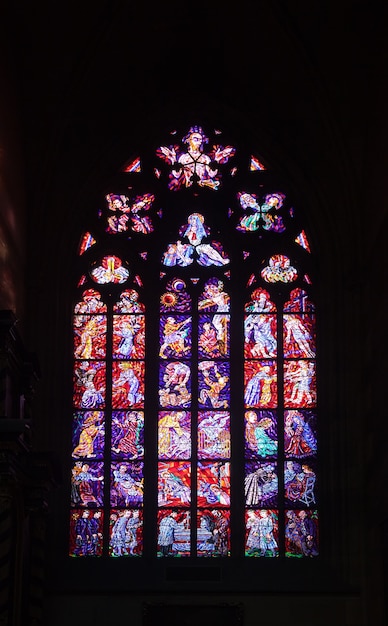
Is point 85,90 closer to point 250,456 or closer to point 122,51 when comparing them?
point 122,51

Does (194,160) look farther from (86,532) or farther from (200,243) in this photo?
(86,532)

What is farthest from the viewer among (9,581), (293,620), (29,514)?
(293,620)

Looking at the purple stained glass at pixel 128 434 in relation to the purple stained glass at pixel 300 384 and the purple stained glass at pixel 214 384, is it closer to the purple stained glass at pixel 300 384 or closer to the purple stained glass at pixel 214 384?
the purple stained glass at pixel 214 384

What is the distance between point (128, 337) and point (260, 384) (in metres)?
1.86

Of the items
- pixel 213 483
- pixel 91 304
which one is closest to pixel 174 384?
pixel 213 483

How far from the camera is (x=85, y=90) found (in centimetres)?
1922

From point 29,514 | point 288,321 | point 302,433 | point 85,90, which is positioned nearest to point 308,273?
point 288,321

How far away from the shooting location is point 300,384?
1875cm

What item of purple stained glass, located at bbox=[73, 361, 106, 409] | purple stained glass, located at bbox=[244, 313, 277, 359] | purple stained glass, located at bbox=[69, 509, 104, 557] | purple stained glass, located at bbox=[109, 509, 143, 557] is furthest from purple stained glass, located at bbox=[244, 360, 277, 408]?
purple stained glass, located at bbox=[69, 509, 104, 557]

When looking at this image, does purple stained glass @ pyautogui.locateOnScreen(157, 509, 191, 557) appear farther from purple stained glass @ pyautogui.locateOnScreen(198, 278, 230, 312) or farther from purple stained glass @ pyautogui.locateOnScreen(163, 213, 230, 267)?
purple stained glass @ pyautogui.locateOnScreen(163, 213, 230, 267)

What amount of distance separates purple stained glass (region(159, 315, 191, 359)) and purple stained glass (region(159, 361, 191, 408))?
139mm

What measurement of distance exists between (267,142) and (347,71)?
1508mm

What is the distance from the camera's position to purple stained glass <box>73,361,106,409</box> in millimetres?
18734

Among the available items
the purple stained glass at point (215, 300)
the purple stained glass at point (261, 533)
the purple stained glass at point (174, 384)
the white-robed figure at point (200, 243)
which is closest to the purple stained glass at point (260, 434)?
the purple stained glass at point (261, 533)
